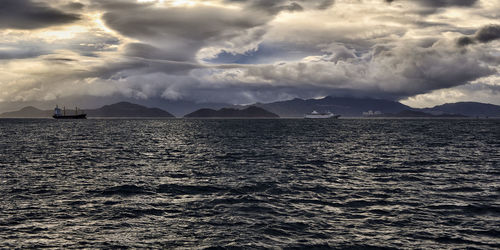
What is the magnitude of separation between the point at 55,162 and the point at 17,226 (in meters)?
29.5

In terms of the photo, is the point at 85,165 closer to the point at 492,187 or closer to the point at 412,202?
the point at 412,202

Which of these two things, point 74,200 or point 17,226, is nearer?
point 17,226

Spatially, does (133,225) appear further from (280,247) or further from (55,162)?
(55,162)

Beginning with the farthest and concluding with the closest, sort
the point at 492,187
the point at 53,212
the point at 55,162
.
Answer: the point at 55,162
the point at 492,187
the point at 53,212

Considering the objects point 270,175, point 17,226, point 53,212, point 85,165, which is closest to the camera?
point 17,226

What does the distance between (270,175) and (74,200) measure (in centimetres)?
1810

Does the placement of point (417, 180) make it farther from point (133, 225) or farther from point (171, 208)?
point (133, 225)

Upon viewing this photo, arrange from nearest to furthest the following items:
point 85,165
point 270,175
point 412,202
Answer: point 412,202, point 270,175, point 85,165

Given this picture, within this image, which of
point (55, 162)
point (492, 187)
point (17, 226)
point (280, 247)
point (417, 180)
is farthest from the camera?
point (55, 162)

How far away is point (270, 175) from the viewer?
34875 millimetres

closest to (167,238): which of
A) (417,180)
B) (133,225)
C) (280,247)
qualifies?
(133,225)

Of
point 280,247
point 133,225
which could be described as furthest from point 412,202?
point 133,225

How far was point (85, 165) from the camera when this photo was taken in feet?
137

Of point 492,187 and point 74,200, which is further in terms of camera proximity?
point 492,187
